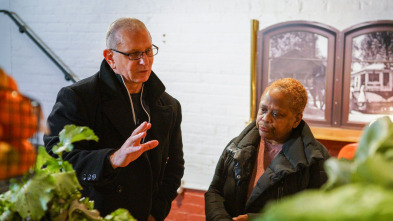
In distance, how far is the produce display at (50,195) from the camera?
867 millimetres

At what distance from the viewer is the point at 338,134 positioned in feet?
11.0

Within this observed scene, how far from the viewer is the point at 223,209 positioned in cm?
179

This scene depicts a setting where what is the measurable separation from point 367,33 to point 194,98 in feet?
5.03

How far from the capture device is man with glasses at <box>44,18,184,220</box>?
5.61 feet

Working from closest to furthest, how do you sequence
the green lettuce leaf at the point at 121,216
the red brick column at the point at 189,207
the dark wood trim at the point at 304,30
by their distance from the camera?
the green lettuce leaf at the point at 121,216
the dark wood trim at the point at 304,30
the red brick column at the point at 189,207

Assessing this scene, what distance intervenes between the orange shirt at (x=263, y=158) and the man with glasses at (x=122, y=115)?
0.41 m

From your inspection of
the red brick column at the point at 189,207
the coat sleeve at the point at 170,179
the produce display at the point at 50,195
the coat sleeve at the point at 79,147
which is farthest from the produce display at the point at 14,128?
the red brick column at the point at 189,207

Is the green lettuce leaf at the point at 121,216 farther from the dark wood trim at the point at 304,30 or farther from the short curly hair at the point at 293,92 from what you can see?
the dark wood trim at the point at 304,30

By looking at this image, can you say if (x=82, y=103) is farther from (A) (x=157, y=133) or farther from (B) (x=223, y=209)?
(B) (x=223, y=209)

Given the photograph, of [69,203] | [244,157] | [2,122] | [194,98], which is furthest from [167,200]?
[194,98]

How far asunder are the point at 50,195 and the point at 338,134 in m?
2.85

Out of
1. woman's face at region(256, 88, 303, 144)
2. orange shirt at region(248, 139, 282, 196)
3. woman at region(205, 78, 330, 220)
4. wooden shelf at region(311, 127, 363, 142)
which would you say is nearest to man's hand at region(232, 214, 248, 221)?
woman at region(205, 78, 330, 220)

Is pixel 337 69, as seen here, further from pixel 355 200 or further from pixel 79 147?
pixel 355 200

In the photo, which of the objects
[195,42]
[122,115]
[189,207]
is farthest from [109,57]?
[189,207]
